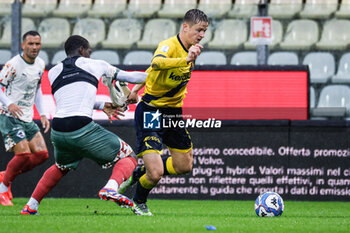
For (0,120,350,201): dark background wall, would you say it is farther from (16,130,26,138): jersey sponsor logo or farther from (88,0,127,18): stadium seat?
(88,0,127,18): stadium seat

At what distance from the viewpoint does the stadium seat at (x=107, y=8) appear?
14.7 meters

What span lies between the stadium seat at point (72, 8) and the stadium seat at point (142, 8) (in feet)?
3.13

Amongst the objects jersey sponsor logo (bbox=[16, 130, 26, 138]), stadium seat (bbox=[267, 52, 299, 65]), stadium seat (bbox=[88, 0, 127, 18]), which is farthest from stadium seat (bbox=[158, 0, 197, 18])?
jersey sponsor logo (bbox=[16, 130, 26, 138])

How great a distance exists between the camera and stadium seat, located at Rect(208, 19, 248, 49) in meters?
13.9

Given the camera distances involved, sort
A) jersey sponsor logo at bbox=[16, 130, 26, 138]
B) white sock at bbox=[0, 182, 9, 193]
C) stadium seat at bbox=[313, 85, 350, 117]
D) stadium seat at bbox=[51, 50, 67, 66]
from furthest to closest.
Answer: stadium seat at bbox=[51, 50, 67, 66]
stadium seat at bbox=[313, 85, 350, 117]
jersey sponsor logo at bbox=[16, 130, 26, 138]
white sock at bbox=[0, 182, 9, 193]

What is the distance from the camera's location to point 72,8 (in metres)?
15.0

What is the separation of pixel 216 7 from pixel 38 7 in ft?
12.6

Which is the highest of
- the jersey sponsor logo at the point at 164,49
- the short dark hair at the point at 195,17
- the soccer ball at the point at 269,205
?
the short dark hair at the point at 195,17

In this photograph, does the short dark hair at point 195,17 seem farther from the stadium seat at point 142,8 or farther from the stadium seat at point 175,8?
the stadium seat at point 142,8

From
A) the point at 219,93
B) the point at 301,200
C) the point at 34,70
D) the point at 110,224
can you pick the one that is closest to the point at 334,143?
the point at 301,200

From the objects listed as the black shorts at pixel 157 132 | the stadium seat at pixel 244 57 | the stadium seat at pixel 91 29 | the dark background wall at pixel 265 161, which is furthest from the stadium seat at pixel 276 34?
the black shorts at pixel 157 132

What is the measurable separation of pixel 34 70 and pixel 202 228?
4171mm

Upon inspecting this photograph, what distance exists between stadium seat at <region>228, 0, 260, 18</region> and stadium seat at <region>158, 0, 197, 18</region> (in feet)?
2.69

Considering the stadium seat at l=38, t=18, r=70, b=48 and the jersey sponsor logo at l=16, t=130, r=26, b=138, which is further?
the stadium seat at l=38, t=18, r=70, b=48
